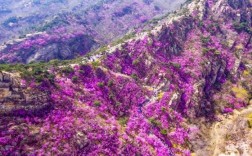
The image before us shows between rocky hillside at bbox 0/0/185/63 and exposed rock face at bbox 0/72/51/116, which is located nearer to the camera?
exposed rock face at bbox 0/72/51/116

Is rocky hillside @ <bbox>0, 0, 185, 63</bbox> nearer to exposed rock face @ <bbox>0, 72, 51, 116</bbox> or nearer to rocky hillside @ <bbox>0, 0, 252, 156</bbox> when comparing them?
rocky hillside @ <bbox>0, 0, 252, 156</bbox>

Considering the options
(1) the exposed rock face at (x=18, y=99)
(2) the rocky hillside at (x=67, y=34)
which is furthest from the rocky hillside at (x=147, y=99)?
(2) the rocky hillside at (x=67, y=34)

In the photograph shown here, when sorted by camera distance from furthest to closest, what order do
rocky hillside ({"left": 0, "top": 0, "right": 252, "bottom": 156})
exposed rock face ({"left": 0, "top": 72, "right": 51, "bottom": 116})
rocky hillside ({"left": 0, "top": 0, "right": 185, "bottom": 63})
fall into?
rocky hillside ({"left": 0, "top": 0, "right": 185, "bottom": 63}), rocky hillside ({"left": 0, "top": 0, "right": 252, "bottom": 156}), exposed rock face ({"left": 0, "top": 72, "right": 51, "bottom": 116})

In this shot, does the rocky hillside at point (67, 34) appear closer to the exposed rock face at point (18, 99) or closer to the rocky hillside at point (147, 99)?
the rocky hillside at point (147, 99)

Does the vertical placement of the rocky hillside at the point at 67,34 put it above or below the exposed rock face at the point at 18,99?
below

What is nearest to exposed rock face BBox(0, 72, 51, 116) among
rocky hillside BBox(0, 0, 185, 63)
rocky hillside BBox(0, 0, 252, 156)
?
rocky hillside BBox(0, 0, 252, 156)

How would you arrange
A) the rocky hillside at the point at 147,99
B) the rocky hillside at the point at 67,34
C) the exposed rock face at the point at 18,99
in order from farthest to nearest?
1. the rocky hillside at the point at 67,34
2. the rocky hillside at the point at 147,99
3. the exposed rock face at the point at 18,99

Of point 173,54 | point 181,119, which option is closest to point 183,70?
point 173,54
